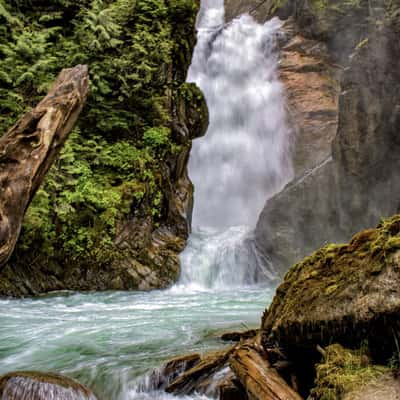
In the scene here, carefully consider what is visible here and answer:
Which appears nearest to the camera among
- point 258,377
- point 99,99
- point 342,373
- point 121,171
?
point 342,373

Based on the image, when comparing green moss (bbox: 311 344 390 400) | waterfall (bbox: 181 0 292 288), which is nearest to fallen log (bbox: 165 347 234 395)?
green moss (bbox: 311 344 390 400)

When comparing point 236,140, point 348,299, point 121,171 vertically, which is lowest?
point 348,299

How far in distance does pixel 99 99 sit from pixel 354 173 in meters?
8.48

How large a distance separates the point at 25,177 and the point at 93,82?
9199 mm

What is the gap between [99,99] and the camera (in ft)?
40.4

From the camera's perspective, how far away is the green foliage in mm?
10492

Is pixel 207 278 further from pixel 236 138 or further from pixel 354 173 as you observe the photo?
pixel 236 138

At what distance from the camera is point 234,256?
13602 millimetres

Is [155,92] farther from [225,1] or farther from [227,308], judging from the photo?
[225,1]

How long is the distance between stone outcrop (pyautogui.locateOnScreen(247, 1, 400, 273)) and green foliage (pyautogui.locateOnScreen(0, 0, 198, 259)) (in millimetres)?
4550

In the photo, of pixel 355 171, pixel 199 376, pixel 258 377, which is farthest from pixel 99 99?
pixel 258 377

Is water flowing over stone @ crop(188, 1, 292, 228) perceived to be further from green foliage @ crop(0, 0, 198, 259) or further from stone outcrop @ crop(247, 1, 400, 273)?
green foliage @ crop(0, 0, 198, 259)

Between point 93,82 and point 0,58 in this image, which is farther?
point 93,82

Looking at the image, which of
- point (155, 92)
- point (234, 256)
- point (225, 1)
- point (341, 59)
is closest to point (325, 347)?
point (234, 256)
